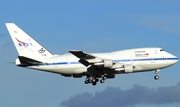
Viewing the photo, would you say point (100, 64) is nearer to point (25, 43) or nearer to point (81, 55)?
point (81, 55)

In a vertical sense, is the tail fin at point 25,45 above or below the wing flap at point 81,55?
above

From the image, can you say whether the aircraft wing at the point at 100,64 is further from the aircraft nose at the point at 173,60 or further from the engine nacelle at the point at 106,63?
the aircraft nose at the point at 173,60

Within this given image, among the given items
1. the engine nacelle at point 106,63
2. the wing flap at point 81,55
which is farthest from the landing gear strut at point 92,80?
the wing flap at point 81,55

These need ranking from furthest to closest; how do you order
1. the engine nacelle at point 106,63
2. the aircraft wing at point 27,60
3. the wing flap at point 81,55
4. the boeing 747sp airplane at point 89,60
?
1. the boeing 747sp airplane at point 89,60
2. the engine nacelle at point 106,63
3. the aircraft wing at point 27,60
4. the wing flap at point 81,55

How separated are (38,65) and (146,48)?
749 inches

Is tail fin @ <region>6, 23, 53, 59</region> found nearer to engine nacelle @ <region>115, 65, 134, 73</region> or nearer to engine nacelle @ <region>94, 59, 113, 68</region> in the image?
engine nacelle @ <region>94, 59, 113, 68</region>

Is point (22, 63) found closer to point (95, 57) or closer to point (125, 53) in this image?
point (95, 57)

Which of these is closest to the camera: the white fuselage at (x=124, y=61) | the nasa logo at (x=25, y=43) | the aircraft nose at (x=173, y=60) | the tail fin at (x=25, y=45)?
the white fuselage at (x=124, y=61)

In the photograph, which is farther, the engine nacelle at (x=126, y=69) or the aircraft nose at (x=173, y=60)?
the aircraft nose at (x=173, y=60)

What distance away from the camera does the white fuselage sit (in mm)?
86213

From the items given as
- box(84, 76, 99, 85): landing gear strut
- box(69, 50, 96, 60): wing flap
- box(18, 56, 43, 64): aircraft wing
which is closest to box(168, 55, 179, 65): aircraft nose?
box(84, 76, 99, 85): landing gear strut

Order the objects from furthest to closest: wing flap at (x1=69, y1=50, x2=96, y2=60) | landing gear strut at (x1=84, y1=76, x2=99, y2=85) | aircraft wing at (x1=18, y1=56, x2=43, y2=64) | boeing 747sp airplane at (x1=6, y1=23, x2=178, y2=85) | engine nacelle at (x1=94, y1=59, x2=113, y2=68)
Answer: landing gear strut at (x1=84, y1=76, x2=99, y2=85) < boeing 747sp airplane at (x1=6, y1=23, x2=178, y2=85) < engine nacelle at (x1=94, y1=59, x2=113, y2=68) < aircraft wing at (x1=18, y1=56, x2=43, y2=64) < wing flap at (x1=69, y1=50, x2=96, y2=60)

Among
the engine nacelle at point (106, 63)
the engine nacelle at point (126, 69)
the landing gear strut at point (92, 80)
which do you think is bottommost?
the landing gear strut at point (92, 80)

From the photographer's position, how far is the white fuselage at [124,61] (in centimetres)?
8621
